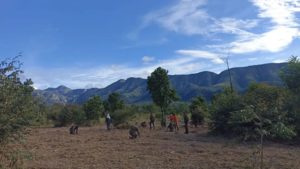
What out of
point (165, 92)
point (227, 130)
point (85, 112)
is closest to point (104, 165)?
point (227, 130)

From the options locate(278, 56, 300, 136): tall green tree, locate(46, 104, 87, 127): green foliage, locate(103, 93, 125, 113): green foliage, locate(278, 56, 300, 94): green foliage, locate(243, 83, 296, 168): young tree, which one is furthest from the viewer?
locate(103, 93, 125, 113): green foliage

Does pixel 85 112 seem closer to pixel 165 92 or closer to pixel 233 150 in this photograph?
pixel 165 92

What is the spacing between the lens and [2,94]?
5656 millimetres

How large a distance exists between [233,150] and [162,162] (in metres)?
3.84

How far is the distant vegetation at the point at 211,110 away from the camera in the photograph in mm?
5945

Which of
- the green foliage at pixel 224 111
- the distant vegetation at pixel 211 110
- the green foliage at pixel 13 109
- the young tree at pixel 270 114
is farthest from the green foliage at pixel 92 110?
the green foliage at pixel 13 109

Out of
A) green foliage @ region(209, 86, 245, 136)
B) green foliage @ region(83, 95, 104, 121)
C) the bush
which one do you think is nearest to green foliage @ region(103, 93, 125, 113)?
green foliage @ region(83, 95, 104, 121)

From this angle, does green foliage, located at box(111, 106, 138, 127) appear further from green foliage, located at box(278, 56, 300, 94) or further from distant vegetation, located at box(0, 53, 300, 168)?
green foliage, located at box(278, 56, 300, 94)

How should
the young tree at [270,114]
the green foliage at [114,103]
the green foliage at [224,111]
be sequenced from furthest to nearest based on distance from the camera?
the green foliage at [114,103], the green foliage at [224,111], the young tree at [270,114]

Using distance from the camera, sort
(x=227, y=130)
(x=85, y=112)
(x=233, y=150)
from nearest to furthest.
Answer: (x=233, y=150)
(x=227, y=130)
(x=85, y=112)

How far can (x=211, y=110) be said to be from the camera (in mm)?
16812

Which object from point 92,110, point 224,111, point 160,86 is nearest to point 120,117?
point 160,86

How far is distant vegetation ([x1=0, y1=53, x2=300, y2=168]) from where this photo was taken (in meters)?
5.94

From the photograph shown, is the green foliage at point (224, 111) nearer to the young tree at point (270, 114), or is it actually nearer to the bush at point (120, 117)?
the young tree at point (270, 114)
